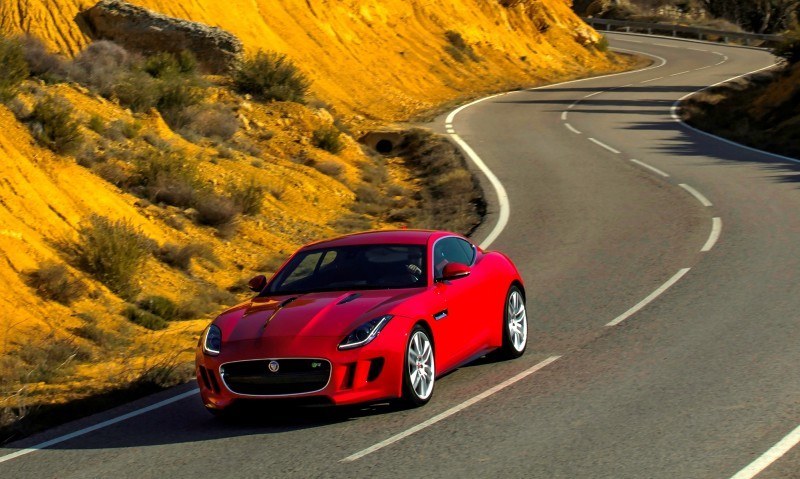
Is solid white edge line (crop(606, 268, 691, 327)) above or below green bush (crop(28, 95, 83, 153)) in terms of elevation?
below

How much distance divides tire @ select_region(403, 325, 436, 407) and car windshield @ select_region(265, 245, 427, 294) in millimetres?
689

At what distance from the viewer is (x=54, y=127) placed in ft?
60.6

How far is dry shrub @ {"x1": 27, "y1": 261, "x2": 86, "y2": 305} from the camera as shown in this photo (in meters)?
14.3

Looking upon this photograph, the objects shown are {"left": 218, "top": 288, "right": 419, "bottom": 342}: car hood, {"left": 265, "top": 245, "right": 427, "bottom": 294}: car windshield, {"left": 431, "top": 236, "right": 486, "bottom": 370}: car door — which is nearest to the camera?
{"left": 218, "top": 288, "right": 419, "bottom": 342}: car hood

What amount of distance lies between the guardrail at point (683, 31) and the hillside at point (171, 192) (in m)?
33.1

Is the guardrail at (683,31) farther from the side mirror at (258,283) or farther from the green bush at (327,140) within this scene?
the side mirror at (258,283)

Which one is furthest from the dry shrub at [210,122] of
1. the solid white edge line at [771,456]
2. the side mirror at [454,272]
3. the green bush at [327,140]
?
the solid white edge line at [771,456]

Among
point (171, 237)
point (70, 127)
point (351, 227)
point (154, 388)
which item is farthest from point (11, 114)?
point (154, 388)

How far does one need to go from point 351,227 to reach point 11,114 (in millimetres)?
6405

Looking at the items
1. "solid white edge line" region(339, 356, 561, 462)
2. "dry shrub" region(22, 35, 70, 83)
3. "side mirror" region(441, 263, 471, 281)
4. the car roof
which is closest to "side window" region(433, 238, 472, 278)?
the car roof

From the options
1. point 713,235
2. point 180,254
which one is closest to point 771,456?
point 713,235

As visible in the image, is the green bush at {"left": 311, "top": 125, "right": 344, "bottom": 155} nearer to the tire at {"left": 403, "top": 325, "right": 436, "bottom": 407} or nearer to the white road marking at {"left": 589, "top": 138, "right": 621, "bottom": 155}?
the white road marking at {"left": 589, "top": 138, "right": 621, "bottom": 155}

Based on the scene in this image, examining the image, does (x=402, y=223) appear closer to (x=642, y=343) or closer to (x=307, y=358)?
(x=642, y=343)

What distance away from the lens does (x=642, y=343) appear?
11430mm
